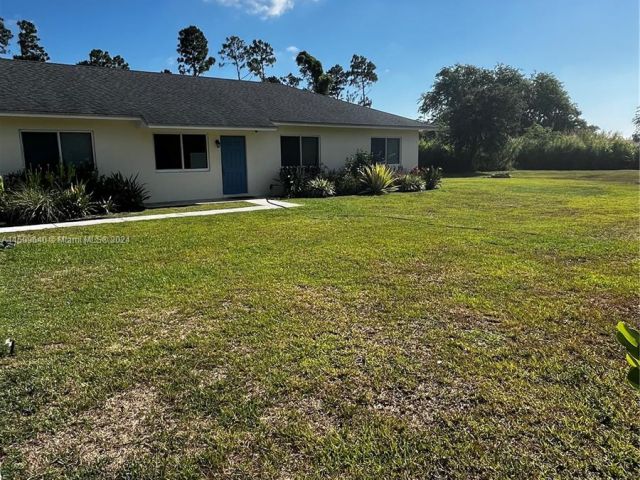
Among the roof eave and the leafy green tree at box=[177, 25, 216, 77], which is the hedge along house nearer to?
the roof eave

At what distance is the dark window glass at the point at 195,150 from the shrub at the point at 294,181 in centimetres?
281

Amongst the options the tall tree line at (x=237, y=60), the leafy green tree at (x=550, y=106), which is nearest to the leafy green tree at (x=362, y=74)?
the tall tree line at (x=237, y=60)

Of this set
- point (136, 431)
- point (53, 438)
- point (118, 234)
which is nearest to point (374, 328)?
point (136, 431)

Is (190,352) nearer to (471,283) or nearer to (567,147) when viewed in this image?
(471,283)

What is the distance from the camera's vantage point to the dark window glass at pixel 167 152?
14.0 meters

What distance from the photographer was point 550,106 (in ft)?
210

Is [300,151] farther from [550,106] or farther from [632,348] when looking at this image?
[550,106]

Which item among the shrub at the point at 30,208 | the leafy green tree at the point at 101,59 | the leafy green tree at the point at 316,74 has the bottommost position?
the shrub at the point at 30,208

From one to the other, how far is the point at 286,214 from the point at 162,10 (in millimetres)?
9705

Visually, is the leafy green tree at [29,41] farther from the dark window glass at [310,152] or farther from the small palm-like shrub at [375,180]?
the small palm-like shrub at [375,180]

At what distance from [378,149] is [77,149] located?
11784 mm

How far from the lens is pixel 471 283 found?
5422 mm

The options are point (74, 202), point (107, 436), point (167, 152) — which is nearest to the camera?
point (107, 436)

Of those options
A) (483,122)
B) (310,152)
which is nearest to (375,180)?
(310,152)
